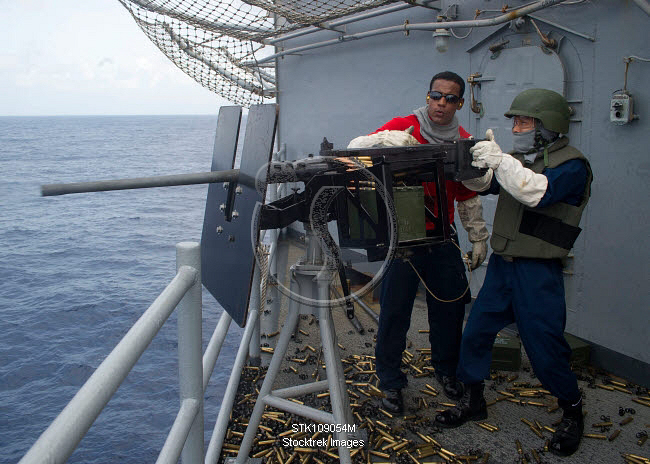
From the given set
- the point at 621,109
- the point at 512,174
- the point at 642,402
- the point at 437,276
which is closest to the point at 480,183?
the point at 512,174

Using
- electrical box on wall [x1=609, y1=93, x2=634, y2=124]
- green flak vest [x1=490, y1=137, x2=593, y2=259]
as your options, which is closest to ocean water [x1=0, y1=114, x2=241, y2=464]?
green flak vest [x1=490, y1=137, x2=593, y2=259]

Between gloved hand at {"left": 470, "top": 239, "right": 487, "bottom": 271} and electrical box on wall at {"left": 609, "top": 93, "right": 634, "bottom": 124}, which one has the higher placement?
electrical box on wall at {"left": 609, "top": 93, "right": 634, "bottom": 124}

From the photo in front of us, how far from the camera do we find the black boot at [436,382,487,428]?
3.58m

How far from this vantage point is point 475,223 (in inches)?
143

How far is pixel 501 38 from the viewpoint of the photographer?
16.0ft

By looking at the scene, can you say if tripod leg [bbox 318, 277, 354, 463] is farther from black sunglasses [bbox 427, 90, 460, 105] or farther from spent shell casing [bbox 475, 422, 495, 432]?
black sunglasses [bbox 427, 90, 460, 105]

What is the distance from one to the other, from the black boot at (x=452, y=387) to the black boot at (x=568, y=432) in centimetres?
71

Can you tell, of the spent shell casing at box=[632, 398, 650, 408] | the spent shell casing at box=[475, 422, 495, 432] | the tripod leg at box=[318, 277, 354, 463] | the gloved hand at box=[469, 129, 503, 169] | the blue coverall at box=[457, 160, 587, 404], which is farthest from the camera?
the spent shell casing at box=[632, 398, 650, 408]

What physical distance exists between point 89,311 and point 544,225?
35.6 ft

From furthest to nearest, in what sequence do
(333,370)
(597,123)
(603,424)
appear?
(597,123), (603,424), (333,370)

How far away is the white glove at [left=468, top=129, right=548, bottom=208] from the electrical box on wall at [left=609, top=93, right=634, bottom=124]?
52.2 inches

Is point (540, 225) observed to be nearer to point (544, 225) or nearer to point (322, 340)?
point (544, 225)

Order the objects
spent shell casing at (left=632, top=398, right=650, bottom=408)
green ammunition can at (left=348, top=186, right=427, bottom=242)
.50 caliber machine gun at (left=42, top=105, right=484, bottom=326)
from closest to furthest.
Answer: .50 caliber machine gun at (left=42, top=105, right=484, bottom=326), green ammunition can at (left=348, top=186, right=427, bottom=242), spent shell casing at (left=632, top=398, right=650, bottom=408)

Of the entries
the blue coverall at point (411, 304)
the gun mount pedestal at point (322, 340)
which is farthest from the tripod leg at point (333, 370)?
the blue coverall at point (411, 304)
